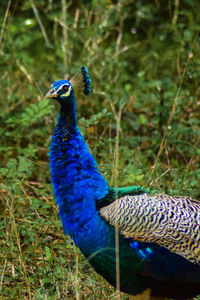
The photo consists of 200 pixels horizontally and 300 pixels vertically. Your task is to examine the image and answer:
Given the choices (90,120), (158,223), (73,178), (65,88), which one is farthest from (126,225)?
(90,120)

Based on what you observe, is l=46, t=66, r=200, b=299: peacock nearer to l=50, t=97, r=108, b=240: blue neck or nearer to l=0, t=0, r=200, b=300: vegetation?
l=50, t=97, r=108, b=240: blue neck

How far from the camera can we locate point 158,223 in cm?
238

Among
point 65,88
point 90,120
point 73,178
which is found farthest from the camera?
point 90,120

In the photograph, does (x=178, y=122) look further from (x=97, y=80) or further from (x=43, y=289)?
(x=43, y=289)

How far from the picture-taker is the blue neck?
2.42m

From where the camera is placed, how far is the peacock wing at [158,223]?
7.68ft

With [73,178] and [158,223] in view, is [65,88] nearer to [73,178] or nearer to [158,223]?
[73,178]

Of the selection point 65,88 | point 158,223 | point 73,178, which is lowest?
point 158,223

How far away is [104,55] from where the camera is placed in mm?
4871

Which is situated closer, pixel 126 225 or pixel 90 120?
pixel 126 225

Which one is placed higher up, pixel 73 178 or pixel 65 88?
pixel 65 88

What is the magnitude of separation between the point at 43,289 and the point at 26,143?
2052mm

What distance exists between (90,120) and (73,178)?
85 cm

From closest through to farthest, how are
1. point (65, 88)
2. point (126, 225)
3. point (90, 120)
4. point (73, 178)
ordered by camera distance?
point (126, 225) → point (73, 178) → point (65, 88) → point (90, 120)
